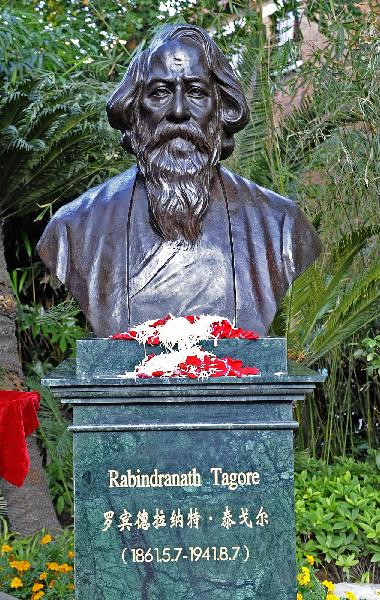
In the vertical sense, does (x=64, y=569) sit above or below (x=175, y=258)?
below

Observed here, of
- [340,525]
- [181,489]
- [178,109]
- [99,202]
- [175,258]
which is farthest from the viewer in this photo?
[340,525]

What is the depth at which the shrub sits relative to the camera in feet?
15.9

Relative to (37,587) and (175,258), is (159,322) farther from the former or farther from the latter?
(37,587)

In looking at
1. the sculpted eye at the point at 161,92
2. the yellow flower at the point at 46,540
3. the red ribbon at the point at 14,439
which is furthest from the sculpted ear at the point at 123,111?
the yellow flower at the point at 46,540

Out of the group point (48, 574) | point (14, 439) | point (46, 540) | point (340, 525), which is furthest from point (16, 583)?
point (340, 525)

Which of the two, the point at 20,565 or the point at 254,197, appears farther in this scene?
the point at 20,565

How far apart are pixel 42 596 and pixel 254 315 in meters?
1.86

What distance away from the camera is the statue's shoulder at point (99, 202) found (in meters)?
3.49

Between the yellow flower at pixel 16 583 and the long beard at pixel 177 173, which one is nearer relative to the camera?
the long beard at pixel 177 173

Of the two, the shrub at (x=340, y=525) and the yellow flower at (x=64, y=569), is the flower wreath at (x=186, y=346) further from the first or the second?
the shrub at (x=340, y=525)

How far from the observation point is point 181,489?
9.64ft

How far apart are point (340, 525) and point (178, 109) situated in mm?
2619

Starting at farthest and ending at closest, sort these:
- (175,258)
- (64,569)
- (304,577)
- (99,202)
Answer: (64,569) → (304,577) → (99,202) → (175,258)

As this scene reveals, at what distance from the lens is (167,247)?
3412 millimetres
